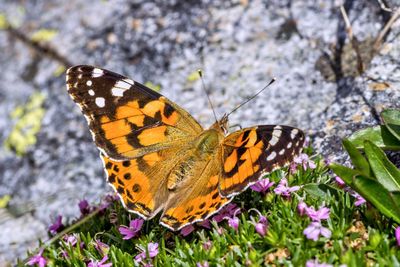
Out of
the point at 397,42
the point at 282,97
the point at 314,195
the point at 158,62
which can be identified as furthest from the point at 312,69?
the point at 314,195

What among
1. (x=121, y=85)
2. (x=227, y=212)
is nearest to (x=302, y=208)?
(x=227, y=212)

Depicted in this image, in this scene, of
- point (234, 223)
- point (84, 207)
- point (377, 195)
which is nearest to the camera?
point (377, 195)

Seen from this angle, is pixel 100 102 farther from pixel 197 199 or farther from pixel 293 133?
pixel 293 133

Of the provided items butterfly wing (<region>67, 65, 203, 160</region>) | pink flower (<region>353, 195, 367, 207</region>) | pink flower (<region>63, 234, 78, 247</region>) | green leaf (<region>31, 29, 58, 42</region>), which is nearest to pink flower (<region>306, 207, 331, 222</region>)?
pink flower (<region>353, 195, 367, 207</region>)

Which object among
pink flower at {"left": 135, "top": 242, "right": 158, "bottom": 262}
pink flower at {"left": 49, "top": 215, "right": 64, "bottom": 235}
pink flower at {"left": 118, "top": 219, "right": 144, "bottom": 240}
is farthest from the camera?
pink flower at {"left": 49, "top": 215, "right": 64, "bottom": 235}

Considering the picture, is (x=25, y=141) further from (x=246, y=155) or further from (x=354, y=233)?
(x=354, y=233)

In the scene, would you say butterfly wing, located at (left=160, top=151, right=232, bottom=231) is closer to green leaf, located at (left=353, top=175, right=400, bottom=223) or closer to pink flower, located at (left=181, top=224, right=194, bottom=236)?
pink flower, located at (left=181, top=224, right=194, bottom=236)

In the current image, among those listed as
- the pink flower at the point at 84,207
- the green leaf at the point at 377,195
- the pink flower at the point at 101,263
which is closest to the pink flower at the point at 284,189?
the green leaf at the point at 377,195
